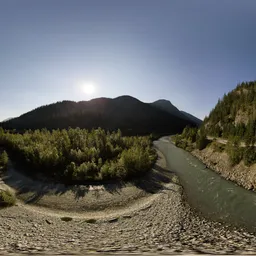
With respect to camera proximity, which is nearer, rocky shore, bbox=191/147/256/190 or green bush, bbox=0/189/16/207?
green bush, bbox=0/189/16/207

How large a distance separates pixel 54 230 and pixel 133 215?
→ 5660 mm

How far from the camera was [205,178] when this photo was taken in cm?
2395

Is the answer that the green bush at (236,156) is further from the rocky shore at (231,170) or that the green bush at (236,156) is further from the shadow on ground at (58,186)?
the shadow on ground at (58,186)

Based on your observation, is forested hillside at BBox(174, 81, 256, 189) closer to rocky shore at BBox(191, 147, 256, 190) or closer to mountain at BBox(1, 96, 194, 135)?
rocky shore at BBox(191, 147, 256, 190)

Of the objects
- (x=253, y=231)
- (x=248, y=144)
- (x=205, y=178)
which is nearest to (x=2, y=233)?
(x=253, y=231)

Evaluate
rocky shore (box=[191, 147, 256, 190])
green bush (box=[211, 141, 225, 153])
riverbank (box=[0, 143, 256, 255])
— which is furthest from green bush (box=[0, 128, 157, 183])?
green bush (box=[211, 141, 225, 153])

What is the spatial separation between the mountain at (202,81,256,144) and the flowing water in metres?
10.4

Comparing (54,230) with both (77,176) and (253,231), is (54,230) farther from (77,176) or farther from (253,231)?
(253,231)

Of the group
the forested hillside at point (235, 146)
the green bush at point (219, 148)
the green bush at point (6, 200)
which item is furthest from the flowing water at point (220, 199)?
the green bush at point (6, 200)

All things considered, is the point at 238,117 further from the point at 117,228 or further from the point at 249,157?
the point at 117,228

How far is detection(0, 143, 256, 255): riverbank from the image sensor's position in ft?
32.3

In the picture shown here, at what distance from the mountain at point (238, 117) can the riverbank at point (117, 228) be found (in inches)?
793

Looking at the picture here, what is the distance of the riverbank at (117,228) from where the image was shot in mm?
9852

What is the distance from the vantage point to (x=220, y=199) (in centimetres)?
1745
